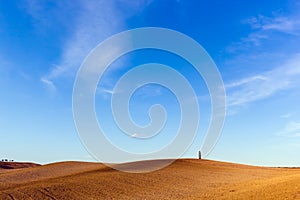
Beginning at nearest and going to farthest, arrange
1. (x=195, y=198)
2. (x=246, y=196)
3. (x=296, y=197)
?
1. (x=296, y=197)
2. (x=246, y=196)
3. (x=195, y=198)

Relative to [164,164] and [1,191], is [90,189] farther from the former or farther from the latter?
[164,164]

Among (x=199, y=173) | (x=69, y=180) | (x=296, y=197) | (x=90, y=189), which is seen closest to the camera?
(x=296, y=197)

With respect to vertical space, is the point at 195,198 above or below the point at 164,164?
below

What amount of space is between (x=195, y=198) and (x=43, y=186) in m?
13.8

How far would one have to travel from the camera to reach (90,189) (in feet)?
94.4

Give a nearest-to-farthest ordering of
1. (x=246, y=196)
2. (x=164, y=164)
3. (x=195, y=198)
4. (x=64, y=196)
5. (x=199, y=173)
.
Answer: (x=246, y=196)
(x=195, y=198)
(x=64, y=196)
(x=199, y=173)
(x=164, y=164)

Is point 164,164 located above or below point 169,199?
above

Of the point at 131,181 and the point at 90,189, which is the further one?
the point at 131,181

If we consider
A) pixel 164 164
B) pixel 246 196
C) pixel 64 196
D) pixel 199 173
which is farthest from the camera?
pixel 164 164

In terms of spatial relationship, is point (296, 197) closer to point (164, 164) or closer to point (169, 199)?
point (169, 199)

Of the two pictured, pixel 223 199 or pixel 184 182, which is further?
pixel 184 182

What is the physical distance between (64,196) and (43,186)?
13.6 ft

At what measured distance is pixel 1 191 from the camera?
27.5 metres

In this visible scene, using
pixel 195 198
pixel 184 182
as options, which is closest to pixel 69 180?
pixel 184 182
